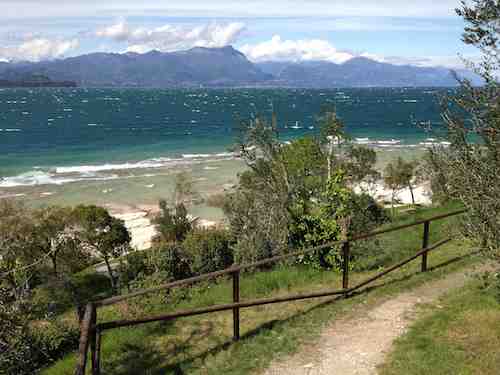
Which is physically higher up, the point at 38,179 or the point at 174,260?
the point at 174,260

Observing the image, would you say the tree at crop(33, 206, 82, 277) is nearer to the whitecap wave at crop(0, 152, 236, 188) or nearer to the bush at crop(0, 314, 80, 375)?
the bush at crop(0, 314, 80, 375)

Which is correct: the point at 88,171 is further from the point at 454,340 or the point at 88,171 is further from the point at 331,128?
the point at 454,340

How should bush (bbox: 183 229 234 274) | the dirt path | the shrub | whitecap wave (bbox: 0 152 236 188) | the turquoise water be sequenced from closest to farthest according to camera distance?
the dirt path
bush (bbox: 183 229 234 274)
the shrub
whitecap wave (bbox: 0 152 236 188)
the turquoise water

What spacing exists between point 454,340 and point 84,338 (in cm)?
551

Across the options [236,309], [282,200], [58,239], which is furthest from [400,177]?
[236,309]

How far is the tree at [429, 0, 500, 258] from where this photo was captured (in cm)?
623

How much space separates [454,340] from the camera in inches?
307

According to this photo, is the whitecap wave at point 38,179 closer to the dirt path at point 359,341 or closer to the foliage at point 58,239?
the foliage at point 58,239

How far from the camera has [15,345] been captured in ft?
25.2

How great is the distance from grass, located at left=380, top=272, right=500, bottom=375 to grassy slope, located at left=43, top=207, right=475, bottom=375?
132cm

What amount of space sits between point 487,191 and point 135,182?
49.0 meters

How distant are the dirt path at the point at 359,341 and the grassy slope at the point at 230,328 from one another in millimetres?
254

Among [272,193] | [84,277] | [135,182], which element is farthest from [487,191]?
[135,182]

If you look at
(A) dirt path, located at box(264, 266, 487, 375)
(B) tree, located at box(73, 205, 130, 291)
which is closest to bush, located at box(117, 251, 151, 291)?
(B) tree, located at box(73, 205, 130, 291)
